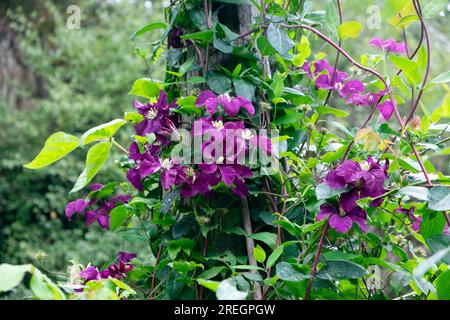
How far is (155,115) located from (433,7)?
0.49 m

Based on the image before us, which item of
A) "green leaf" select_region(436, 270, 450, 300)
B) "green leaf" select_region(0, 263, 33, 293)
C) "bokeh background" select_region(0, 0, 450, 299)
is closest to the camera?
"green leaf" select_region(0, 263, 33, 293)

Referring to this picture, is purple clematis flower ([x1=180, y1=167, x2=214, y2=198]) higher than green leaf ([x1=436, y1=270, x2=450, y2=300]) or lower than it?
higher

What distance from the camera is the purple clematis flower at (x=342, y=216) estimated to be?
769 mm

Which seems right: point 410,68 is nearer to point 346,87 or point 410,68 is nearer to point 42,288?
point 346,87

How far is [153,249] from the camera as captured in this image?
103cm

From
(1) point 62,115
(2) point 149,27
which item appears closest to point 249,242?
(2) point 149,27

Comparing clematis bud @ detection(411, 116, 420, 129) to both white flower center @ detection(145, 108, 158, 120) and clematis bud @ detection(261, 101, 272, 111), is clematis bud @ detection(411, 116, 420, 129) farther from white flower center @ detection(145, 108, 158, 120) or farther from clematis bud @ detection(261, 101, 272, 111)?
white flower center @ detection(145, 108, 158, 120)

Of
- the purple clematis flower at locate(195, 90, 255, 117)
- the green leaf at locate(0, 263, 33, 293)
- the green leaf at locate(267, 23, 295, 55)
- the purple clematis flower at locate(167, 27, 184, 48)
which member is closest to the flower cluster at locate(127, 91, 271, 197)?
the purple clematis flower at locate(195, 90, 255, 117)

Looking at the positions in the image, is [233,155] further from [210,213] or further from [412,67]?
[412,67]

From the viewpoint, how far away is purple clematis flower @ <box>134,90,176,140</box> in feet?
3.13

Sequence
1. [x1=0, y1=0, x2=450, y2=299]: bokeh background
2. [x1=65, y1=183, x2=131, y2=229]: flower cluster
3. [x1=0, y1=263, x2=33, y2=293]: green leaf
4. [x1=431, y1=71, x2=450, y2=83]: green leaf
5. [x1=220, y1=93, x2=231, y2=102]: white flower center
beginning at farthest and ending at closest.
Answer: [x1=0, y1=0, x2=450, y2=299]: bokeh background
[x1=65, y1=183, x2=131, y2=229]: flower cluster
[x1=220, y1=93, x2=231, y2=102]: white flower center
[x1=431, y1=71, x2=450, y2=83]: green leaf
[x1=0, y1=263, x2=33, y2=293]: green leaf

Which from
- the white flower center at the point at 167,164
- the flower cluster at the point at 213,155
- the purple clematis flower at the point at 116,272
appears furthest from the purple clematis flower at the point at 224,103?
the purple clematis flower at the point at 116,272

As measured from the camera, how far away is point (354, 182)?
78 centimetres
